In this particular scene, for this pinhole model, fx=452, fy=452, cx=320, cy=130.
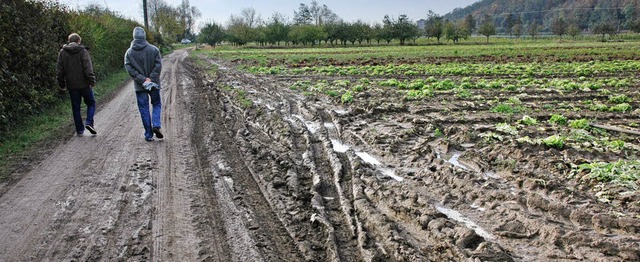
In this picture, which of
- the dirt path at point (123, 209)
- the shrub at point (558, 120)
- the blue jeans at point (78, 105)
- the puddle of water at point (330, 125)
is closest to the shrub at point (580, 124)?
the shrub at point (558, 120)

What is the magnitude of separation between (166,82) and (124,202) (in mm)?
14259

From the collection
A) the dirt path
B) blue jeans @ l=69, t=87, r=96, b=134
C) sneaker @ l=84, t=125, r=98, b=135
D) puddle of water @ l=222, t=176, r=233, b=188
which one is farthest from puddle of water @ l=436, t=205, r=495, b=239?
blue jeans @ l=69, t=87, r=96, b=134

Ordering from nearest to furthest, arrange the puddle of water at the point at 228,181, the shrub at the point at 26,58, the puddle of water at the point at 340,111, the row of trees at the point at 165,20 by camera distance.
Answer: the puddle of water at the point at 228,181 < the shrub at the point at 26,58 < the puddle of water at the point at 340,111 < the row of trees at the point at 165,20

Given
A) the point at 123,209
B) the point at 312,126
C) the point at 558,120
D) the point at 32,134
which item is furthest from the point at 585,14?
the point at 123,209

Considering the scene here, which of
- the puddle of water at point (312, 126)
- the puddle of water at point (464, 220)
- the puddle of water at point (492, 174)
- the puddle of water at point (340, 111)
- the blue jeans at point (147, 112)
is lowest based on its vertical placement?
the puddle of water at point (464, 220)

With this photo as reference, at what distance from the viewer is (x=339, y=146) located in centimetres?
801

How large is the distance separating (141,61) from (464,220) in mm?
6364

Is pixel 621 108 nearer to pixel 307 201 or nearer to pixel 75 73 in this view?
pixel 307 201

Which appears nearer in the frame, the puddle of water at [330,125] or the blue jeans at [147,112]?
the blue jeans at [147,112]

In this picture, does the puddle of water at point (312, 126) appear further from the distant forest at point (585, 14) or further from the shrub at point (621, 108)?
the distant forest at point (585, 14)

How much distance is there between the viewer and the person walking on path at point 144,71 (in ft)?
27.0

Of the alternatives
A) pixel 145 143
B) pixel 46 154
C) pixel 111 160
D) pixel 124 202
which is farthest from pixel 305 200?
pixel 46 154

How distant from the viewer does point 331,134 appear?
8930mm

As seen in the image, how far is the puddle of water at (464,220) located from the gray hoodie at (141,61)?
5798mm
